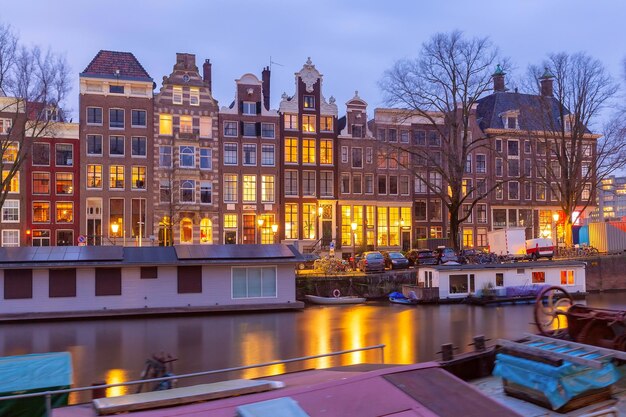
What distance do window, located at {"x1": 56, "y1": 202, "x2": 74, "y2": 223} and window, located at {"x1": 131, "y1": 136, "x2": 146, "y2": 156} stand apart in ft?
23.2

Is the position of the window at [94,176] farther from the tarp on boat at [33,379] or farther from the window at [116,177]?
the tarp on boat at [33,379]

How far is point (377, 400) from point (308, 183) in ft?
164

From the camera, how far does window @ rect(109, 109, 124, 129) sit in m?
51.7

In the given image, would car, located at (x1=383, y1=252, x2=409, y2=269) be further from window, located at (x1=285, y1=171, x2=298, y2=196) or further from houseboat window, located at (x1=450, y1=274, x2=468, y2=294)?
window, located at (x1=285, y1=171, x2=298, y2=196)

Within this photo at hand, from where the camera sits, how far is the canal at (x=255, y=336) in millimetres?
21891

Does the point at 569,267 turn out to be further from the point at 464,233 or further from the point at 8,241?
the point at 8,241

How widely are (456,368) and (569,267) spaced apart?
3442 centimetres

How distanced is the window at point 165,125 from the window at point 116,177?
480cm

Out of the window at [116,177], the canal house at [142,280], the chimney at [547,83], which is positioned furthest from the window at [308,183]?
the chimney at [547,83]

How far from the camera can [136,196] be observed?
51719mm

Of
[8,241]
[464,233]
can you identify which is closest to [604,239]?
[464,233]

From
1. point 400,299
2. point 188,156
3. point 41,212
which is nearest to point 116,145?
point 188,156

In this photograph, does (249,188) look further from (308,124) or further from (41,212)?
(41,212)

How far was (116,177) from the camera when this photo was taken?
5159cm
